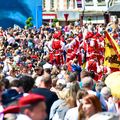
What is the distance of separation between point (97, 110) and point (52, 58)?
16.3 meters

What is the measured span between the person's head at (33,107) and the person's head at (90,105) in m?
1.31

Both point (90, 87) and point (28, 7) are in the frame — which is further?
point (28, 7)

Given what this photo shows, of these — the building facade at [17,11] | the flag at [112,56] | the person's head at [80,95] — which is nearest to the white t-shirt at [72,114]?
the person's head at [80,95]

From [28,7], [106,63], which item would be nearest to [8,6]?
[28,7]

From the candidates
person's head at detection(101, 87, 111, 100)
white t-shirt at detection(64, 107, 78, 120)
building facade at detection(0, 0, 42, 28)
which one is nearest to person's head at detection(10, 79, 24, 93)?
white t-shirt at detection(64, 107, 78, 120)

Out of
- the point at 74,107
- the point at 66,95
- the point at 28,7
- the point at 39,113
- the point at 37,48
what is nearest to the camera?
the point at 39,113

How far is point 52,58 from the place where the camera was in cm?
2377

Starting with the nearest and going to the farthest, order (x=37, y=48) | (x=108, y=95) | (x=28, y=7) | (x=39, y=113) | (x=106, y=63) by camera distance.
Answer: (x=39, y=113) < (x=108, y=95) < (x=106, y=63) < (x=37, y=48) < (x=28, y=7)

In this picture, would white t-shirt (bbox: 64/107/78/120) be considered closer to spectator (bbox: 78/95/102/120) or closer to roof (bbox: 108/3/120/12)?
spectator (bbox: 78/95/102/120)

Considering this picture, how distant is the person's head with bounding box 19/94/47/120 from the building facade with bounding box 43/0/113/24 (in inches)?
1994

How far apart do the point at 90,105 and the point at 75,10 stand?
60.3m

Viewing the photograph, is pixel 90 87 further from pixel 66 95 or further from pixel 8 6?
pixel 8 6

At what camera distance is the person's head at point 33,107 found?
19.9ft

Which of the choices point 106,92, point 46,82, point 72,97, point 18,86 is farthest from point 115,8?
point 72,97
